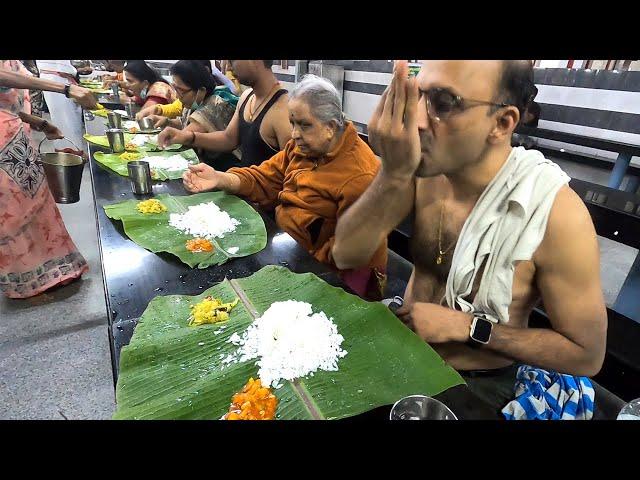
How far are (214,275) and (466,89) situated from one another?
1272mm

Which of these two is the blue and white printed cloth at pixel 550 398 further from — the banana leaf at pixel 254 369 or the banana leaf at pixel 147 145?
the banana leaf at pixel 147 145

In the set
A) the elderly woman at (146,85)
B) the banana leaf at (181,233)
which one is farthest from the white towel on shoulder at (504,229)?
the elderly woman at (146,85)

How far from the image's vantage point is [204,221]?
85.7 inches

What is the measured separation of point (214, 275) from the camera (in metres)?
1.74

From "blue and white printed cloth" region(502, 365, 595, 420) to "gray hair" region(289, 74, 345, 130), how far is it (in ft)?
5.68

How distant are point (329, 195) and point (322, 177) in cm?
13

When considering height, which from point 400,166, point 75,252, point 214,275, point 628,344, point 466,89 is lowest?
point 75,252

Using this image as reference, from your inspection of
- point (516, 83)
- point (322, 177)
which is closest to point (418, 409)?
point (516, 83)

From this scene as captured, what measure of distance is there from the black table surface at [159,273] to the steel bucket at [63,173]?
0.75m

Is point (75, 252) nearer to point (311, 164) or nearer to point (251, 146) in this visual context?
point (251, 146)

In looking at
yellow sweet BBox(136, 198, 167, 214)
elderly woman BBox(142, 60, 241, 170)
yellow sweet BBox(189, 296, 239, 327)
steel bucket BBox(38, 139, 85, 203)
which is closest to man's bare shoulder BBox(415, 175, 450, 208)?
yellow sweet BBox(189, 296, 239, 327)

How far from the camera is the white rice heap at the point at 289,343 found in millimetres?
1211

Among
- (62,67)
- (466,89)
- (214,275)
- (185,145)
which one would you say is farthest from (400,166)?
(62,67)

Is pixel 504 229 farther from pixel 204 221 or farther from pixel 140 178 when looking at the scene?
pixel 140 178
